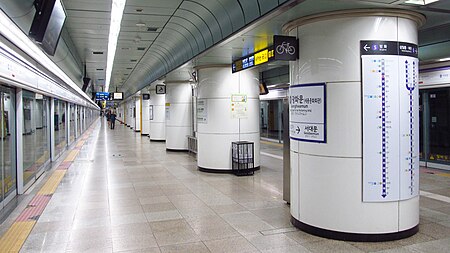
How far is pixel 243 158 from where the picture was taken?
329 inches

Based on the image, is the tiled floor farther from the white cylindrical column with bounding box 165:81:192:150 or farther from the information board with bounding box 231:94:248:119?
the white cylindrical column with bounding box 165:81:192:150

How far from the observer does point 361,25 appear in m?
3.99

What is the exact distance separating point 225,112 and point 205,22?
8.64ft

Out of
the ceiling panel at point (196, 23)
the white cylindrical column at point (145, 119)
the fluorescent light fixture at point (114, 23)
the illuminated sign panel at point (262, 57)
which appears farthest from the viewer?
the white cylindrical column at point (145, 119)

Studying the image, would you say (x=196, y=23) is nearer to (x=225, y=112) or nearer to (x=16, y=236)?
(x=225, y=112)

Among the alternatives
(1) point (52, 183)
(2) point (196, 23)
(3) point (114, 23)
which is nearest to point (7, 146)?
(1) point (52, 183)

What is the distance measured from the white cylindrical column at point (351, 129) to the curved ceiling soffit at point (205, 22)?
0.79m

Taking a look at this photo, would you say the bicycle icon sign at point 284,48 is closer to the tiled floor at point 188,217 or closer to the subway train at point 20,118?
the tiled floor at point 188,217

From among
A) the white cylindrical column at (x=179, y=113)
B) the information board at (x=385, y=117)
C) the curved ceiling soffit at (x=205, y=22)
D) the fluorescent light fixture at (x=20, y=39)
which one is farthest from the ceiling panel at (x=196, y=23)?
the white cylindrical column at (x=179, y=113)

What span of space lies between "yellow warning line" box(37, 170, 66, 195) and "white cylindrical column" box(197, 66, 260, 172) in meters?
3.43

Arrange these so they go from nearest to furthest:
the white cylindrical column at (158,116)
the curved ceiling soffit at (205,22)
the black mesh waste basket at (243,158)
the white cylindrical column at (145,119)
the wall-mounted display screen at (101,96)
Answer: the curved ceiling soffit at (205,22) → the black mesh waste basket at (243,158) → the white cylindrical column at (158,116) → the white cylindrical column at (145,119) → the wall-mounted display screen at (101,96)

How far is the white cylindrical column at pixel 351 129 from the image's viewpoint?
4008 millimetres

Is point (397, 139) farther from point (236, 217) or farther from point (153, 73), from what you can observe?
point (153, 73)

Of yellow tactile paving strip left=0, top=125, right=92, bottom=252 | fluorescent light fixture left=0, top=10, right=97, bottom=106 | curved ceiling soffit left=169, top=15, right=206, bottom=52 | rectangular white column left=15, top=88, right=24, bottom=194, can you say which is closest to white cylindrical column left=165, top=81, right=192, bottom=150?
fluorescent light fixture left=0, top=10, right=97, bottom=106
